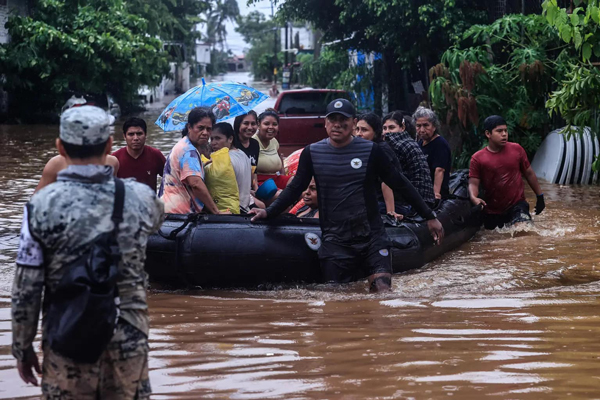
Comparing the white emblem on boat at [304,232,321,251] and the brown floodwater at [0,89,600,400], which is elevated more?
the white emblem on boat at [304,232,321,251]

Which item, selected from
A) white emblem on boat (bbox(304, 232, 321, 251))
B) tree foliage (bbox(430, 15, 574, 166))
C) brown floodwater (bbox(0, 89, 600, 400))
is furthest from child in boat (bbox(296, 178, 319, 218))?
tree foliage (bbox(430, 15, 574, 166))

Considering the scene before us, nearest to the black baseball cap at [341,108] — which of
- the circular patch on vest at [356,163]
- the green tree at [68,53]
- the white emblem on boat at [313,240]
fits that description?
the circular patch on vest at [356,163]

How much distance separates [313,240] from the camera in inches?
292

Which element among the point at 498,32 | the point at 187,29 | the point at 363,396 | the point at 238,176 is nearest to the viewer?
the point at 363,396

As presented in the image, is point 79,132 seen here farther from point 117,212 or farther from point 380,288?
point 380,288

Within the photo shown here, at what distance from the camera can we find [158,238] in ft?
24.9

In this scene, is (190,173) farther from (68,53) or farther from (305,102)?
(68,53)

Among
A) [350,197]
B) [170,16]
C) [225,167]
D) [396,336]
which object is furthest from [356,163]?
[170,16]

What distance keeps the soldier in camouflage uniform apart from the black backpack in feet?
0.17

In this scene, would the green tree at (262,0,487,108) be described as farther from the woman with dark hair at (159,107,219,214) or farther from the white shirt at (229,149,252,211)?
the woman with dark hair at (159,107,219,214)

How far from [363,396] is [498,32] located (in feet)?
41.6

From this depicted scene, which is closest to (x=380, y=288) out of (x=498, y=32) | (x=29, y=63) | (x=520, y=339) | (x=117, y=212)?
(x=520, y=339)

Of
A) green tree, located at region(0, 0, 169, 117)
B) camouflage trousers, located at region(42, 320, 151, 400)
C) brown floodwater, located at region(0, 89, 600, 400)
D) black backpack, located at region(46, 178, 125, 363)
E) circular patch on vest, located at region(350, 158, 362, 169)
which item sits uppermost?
green tree, located at region(0, 0, 169, 117)

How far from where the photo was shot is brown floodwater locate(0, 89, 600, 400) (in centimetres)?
473
